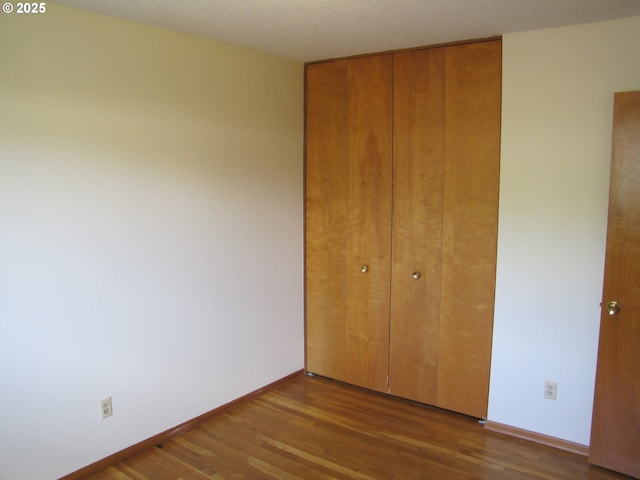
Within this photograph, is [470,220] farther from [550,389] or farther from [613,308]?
[550,389]

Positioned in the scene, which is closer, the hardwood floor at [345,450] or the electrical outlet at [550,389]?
the hardwood floor at [345,450]

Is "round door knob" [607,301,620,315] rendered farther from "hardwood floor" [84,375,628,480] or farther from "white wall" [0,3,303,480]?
"white wall" [0,3,303,480]

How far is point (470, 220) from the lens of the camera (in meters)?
2.85

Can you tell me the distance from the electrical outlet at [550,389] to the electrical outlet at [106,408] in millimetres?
2510

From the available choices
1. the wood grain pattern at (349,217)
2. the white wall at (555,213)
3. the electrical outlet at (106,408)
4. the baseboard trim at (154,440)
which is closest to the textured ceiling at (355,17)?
the white wall at (555,213)

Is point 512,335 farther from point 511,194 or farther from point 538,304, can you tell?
point 511,194

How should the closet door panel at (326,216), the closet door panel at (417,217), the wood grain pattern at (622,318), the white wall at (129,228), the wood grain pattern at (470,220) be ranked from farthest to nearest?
1. the closet door panel at (326,216)
2. the closet door panel at (417,217)
3. the wood grain pattern at (470,220)
4. the wood grain pattern at (622,318)
5. the white wall at (129,228)

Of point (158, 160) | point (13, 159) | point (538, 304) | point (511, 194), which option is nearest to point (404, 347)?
point (538, 304)

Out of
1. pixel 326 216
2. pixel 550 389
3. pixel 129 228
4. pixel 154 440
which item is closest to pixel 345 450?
pixel 154 440

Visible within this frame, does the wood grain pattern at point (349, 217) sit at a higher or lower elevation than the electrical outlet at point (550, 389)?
higher

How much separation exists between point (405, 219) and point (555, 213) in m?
0.92

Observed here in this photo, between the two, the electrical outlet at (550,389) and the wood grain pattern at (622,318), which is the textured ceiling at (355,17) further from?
the electrical outlet at (550,389)

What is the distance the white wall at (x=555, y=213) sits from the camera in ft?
7.97

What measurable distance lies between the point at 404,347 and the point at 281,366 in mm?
999
